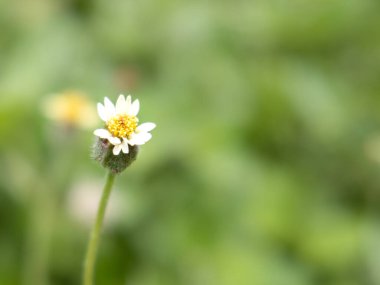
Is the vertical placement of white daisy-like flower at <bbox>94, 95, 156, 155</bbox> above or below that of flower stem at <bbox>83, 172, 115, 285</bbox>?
above

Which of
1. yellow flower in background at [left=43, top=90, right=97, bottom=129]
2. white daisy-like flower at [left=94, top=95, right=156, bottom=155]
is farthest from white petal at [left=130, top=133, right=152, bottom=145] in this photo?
yellow flower in background at [left=43, top=90, right=97, bottom=129]

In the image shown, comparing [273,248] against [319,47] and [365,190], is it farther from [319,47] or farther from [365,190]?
[319,47]

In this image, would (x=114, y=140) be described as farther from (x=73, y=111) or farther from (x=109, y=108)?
(x=73, y=111)

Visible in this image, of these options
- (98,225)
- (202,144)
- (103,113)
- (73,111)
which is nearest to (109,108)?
(103,113)

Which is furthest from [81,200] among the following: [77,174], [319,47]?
[319,47]

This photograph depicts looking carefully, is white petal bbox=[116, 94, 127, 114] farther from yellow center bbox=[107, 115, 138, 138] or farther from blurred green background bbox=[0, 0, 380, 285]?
blurred green background bbox=[0, 0, 380, 285]
